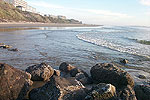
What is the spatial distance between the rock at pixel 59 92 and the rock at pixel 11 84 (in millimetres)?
330

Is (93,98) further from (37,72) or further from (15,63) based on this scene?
(15,63)

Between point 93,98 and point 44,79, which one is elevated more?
point 93,98

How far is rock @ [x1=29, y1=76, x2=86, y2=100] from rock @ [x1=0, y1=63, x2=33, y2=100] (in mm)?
330

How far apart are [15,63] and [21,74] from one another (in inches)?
158

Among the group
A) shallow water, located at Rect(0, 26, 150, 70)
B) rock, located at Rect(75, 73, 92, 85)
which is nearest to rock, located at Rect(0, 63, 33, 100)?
rock, located at Rect(75, 73, 92, 85)

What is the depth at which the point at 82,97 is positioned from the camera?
4184 millimetres

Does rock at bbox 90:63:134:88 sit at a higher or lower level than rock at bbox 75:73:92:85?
higher

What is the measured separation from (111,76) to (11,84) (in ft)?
12.3

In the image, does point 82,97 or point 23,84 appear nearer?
point 82,97

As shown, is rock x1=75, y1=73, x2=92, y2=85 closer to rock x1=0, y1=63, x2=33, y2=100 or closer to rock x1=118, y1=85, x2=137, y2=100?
rock x1=118, y1=85, x2=137, y2=100

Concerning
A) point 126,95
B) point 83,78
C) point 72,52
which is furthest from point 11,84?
point 72,52

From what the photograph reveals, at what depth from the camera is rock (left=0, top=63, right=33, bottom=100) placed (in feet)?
13.8

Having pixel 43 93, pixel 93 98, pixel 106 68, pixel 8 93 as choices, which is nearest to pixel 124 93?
pixel 93 98

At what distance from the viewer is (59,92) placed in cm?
402
